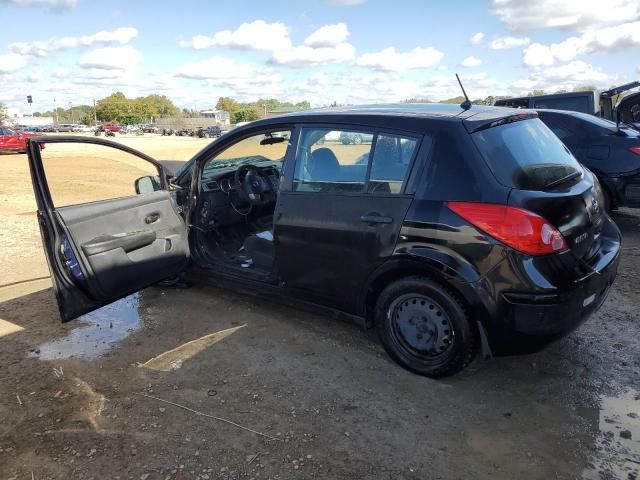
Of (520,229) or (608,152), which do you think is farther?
(608,152)

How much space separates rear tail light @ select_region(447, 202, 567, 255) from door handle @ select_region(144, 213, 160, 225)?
103 inches

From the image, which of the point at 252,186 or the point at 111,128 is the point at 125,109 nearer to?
the point at 111,128

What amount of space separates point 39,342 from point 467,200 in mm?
3427

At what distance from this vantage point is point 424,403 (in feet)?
9.65

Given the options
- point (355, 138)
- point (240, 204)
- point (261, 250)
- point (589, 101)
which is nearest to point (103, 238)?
point (261, 250)

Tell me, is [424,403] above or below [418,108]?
below

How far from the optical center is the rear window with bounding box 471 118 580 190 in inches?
111

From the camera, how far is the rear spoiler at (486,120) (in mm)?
2932

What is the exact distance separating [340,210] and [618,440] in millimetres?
2011

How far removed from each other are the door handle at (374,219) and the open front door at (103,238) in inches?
73.6

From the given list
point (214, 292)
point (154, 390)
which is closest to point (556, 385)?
point (154, 390)

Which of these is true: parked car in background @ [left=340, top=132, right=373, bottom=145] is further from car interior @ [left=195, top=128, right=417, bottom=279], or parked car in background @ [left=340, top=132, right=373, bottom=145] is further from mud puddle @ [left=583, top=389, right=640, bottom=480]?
mud puddle @ [left=583, top=389, right=640, bottom=480]

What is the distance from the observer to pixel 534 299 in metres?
2.66

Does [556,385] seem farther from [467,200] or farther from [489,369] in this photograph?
[467,200]
